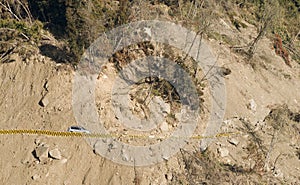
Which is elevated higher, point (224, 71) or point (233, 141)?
point (224, 71)

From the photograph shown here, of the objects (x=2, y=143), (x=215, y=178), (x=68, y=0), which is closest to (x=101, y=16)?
(x=68, y=0)

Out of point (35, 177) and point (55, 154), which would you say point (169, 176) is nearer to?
point (55, 154)

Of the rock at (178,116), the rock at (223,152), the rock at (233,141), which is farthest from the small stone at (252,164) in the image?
the rock at (178,116)

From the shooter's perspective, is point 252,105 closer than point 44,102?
No

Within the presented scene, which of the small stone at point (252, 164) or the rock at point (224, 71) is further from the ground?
the rock at point (224, 71)

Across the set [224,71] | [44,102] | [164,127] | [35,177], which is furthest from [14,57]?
[224,71]

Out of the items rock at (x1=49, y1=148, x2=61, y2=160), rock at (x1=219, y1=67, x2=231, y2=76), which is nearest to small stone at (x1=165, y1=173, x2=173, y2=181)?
rock at (x1=49, y1=148, x2=61, y2=160)

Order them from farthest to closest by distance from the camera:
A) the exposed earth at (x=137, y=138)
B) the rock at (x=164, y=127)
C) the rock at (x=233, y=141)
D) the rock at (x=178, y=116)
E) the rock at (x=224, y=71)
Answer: the rock at (x=224, y=71), the rock at (x=233, y=141), the rock at (x=178, y=116), the rock at (x=164, y=127), the exposed earth at (x=137, y=138)

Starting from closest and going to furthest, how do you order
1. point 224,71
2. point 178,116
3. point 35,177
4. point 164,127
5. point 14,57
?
1. point 35,177
2. point 164,127
3. point 178,116
4. point 14,57
5. point 224,71

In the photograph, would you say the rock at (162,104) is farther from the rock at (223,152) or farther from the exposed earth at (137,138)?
the rock at (223,152)

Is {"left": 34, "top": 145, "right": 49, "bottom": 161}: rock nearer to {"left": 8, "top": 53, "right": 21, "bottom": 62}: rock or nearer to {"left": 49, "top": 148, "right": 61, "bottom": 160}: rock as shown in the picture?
{"left": 49, "top": 148, "right": 61, "bottom": 160}: rock
